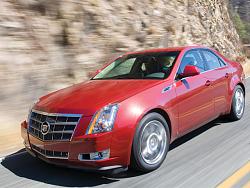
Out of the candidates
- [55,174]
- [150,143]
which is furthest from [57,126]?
[150,143]

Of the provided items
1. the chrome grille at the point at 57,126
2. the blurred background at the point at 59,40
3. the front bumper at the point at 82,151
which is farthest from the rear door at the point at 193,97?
the blurred background at the point at 59,40

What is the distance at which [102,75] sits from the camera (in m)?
7.05

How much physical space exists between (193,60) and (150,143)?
78.1 inches

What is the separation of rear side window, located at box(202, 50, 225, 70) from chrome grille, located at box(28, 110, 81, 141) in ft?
9.92

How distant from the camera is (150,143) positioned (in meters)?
5.52

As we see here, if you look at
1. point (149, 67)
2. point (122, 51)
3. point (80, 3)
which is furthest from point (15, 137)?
point (122, 51)

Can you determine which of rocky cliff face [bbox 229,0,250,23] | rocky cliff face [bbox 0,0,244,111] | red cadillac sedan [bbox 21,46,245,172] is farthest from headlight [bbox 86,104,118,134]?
rocky cliff face [bbox 229,0,250,23]

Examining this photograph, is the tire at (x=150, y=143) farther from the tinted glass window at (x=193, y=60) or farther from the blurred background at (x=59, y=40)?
the blurred background at (x=59, y=40)

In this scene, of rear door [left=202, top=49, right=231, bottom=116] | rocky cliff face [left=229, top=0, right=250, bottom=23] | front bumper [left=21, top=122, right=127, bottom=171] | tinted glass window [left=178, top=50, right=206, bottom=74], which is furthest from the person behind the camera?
rocky cliff face [left=229, top=0, right=250, bottom=23]

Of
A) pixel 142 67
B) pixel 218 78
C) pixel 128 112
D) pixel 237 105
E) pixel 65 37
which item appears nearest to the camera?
pixel 128 112

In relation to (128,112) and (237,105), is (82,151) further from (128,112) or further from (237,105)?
(237,105)

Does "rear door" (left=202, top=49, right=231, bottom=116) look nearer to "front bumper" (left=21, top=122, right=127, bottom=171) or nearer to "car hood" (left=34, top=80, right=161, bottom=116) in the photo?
"car hood" (left=34, top=80, right=161, bottom=116)

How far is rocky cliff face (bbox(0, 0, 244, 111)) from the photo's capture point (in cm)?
980

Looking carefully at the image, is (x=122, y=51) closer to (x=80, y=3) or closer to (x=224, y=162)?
(x=80, y=3)
